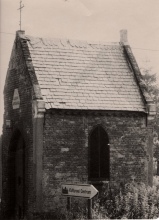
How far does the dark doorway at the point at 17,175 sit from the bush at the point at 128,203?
10.7 ft

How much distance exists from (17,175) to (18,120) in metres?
2.26

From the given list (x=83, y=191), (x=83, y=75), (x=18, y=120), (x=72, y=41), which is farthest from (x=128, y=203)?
(x=72, y=41)

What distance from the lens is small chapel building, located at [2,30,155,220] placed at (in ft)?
56.6

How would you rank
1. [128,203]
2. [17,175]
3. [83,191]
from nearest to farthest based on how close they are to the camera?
1. [83,191]
2. [128,203]
3. [17,175]

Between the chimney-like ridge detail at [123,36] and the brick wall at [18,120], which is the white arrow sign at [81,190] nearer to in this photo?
the brick wall at [18,120]

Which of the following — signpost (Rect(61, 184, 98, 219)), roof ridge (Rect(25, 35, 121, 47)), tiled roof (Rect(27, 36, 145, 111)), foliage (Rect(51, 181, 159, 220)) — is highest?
roof ridge (Rect(25, 35, 121, 47))

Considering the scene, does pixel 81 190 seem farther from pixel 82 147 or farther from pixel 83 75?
pixel 83 75

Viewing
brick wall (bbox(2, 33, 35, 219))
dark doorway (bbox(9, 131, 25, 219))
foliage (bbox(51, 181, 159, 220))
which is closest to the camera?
foliage (bbox(51, 181, 159, 220))

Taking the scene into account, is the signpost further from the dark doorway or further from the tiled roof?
the dark doorway

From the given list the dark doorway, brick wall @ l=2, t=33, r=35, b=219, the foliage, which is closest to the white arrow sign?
the foliage

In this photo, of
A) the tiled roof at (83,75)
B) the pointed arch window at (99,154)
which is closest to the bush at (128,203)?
the pointed arch window at (99,154)

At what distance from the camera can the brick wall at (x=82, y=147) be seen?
677 inches

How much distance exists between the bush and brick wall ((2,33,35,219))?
266cm

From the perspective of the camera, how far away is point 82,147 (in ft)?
58.2
